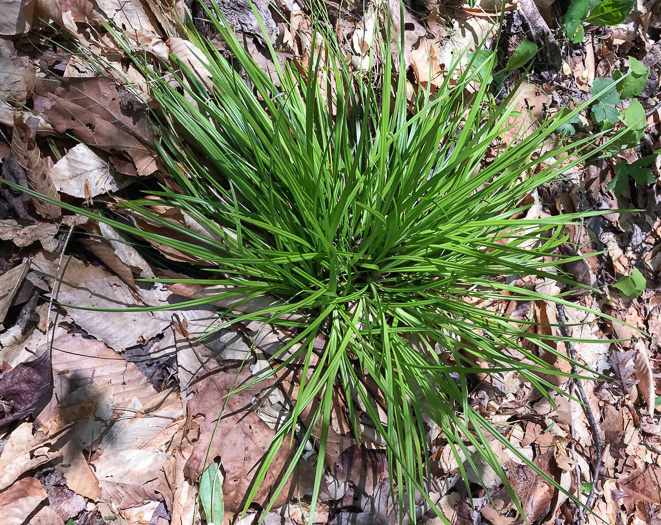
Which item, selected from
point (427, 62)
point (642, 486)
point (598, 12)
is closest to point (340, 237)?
point (427, 62)

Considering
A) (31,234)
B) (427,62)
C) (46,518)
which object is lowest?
(46,518)

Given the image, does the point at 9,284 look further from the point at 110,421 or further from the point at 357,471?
the point at 357,471

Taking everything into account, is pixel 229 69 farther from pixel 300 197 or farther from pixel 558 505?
pixel 558 505

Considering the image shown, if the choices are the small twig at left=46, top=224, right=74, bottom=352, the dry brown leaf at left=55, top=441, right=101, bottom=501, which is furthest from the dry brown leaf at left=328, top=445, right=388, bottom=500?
the small twig at left=46, top=224, right=74, bottom=352

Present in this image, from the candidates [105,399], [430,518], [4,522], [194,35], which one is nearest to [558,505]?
[430,518]

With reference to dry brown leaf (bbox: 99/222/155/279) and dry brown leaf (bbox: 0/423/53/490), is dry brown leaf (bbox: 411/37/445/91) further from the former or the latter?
dry brown leaf (bbox: 0/423/53/490)
